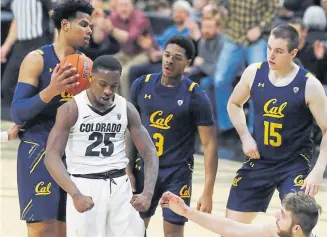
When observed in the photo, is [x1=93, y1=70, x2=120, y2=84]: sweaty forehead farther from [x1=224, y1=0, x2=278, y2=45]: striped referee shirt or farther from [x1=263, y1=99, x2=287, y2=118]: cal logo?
[x1=224, y1=0, x2=278, y2=45]: striped referee shirt

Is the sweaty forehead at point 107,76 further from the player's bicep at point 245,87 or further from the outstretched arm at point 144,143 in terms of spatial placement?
the player's bicep at point 245,87

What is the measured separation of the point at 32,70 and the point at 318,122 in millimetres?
1992

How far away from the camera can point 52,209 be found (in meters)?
6.53

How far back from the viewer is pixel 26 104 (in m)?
6.28

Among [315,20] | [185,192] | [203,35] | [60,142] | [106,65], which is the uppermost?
[315,20]

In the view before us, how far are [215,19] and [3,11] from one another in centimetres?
477

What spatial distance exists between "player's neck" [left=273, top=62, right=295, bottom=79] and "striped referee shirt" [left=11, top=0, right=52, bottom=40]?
24.3 ft

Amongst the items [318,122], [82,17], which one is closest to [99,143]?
[82,17]

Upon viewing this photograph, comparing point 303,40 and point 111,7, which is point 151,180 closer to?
point 303,40

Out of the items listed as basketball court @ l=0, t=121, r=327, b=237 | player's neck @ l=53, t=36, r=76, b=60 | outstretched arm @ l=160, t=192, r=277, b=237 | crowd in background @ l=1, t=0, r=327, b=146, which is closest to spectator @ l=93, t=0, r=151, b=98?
crowd in background @ l=1, t=0, r=327, b=146

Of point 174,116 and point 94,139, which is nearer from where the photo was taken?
point 94,139

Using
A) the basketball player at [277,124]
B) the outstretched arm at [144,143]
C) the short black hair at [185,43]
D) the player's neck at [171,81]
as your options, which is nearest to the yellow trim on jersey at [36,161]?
the outstretched arm at [144,143]

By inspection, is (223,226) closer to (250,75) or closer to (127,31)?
(250,75)

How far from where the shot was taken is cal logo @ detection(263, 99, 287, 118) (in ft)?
23.1
